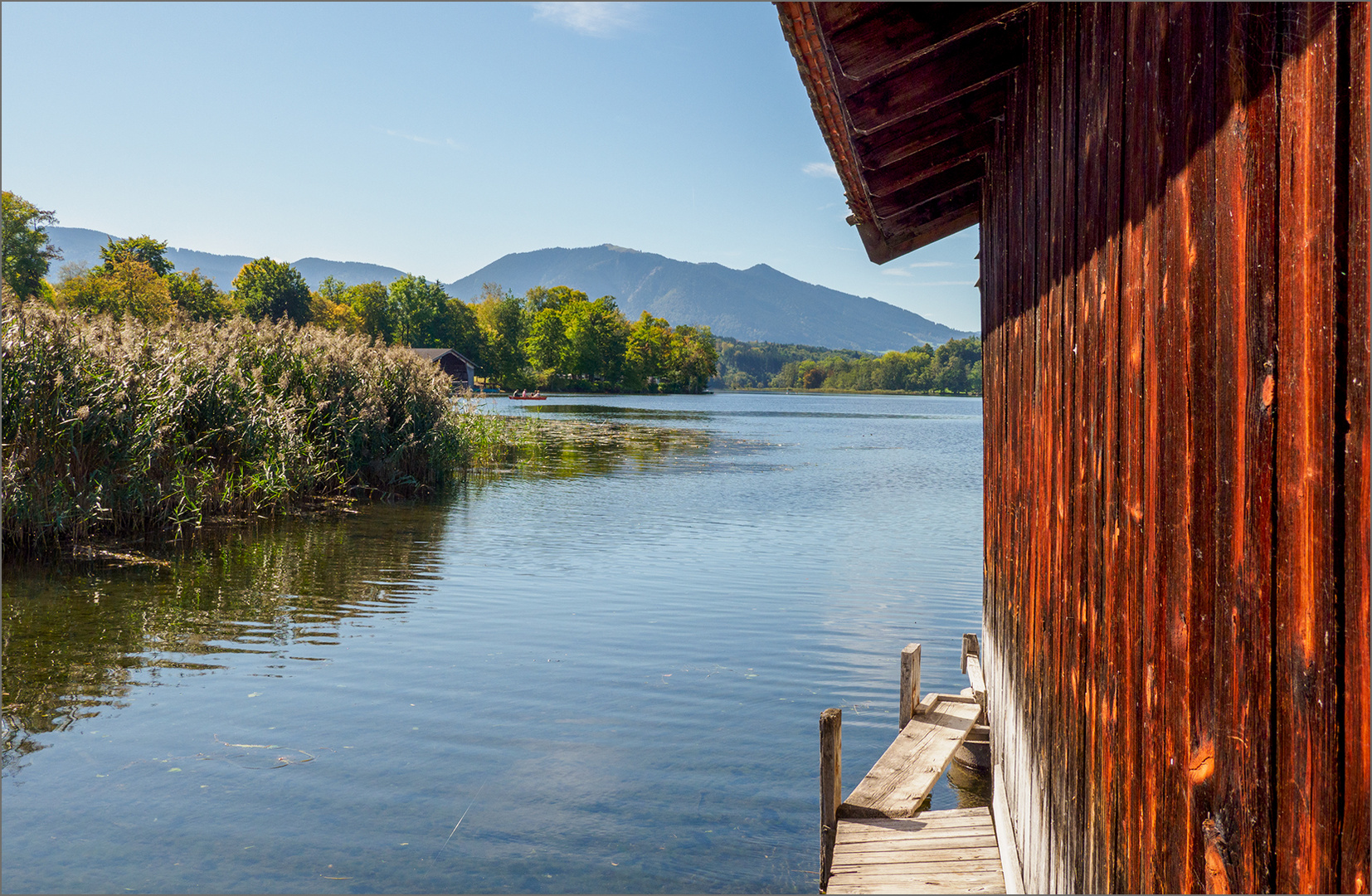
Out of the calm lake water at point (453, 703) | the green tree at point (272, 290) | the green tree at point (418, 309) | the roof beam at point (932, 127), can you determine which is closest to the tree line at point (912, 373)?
the green tree at point (418, 309)

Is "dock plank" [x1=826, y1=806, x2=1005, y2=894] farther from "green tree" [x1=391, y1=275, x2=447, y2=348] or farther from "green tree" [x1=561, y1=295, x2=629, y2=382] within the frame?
"green tree" [x1=561, y1=295, x2=629, y2=382]

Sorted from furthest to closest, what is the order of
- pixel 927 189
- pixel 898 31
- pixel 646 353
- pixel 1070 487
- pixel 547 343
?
pixel 646 353 → pixel 547 343 → pixel 927 189 → pixel 898 31 → pixel 1070 487

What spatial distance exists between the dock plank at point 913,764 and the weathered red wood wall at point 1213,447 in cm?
218

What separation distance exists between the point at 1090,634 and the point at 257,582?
431 inches

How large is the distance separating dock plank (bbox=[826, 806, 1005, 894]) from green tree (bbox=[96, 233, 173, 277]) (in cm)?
8704

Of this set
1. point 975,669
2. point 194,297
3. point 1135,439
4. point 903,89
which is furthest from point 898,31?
point 194,297

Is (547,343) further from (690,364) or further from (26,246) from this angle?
(26,246)

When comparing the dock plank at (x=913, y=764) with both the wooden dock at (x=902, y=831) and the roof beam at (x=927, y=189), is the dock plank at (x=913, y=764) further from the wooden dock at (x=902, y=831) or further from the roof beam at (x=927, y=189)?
the roof beam at (x=927, y=189)

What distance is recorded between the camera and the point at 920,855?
14.9 ft

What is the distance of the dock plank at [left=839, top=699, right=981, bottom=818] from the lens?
5020 millimetres

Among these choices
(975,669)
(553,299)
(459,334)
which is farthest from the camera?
(553,299)

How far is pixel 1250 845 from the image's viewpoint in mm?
1358

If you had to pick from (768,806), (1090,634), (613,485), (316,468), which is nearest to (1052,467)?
(1090,634)

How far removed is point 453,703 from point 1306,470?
705cm
